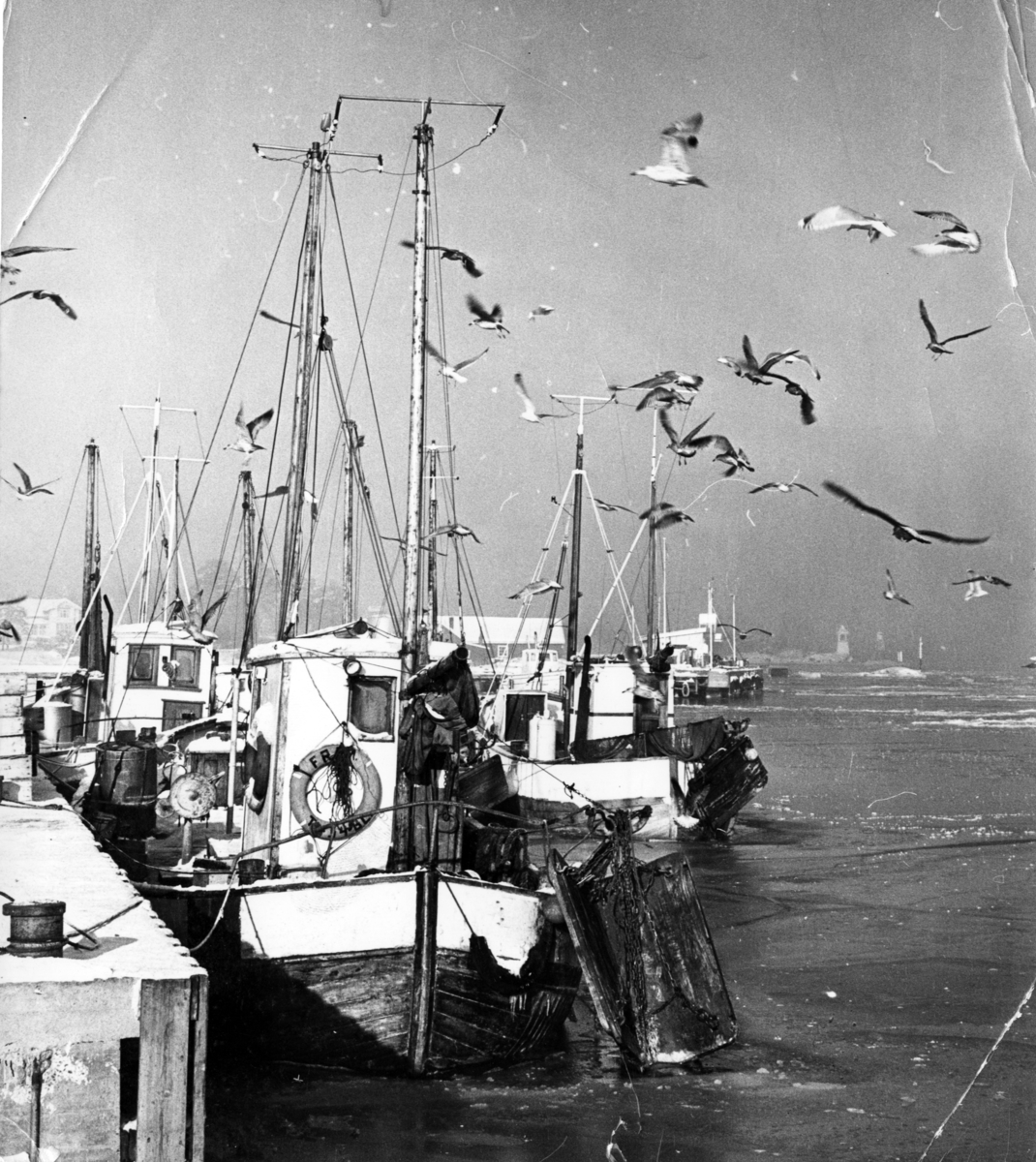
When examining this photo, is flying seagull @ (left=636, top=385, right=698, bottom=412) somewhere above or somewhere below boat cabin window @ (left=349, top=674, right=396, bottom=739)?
above

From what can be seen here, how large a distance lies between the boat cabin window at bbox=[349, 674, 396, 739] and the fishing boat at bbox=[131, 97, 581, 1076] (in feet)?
0.05

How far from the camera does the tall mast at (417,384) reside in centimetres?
1359

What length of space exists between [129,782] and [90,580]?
1232 centimetres

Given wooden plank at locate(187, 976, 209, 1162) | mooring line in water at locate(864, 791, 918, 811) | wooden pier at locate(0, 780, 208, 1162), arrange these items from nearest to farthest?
1. wooden pier at locate(0, 780, 208, 1162)
2. wooden plank at locate(187, 976, 209, 1162)
3. mooring line in water at locate(864, 791, 918, 811)

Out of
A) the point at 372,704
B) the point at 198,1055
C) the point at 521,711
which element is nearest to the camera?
the point at 198,1055

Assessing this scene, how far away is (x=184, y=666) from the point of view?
28.7 metres

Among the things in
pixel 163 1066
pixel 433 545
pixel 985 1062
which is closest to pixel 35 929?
pixel 163 1066

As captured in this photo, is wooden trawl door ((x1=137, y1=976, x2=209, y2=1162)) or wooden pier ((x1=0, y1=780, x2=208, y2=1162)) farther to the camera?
wooden trawl door ((x1=137, y1=976, x2=209, y2=1162))

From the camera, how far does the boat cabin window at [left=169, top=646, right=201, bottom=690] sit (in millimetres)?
28531

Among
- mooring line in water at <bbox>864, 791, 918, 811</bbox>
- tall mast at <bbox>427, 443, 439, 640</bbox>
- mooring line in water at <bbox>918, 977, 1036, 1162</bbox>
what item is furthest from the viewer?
tall mast at <bbox>427, 443, 439, 640</bbox>

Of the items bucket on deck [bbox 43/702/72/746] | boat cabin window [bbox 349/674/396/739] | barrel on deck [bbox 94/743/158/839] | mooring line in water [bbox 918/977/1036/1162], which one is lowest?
mooring line in water [bbox 918/977/1036/1162]

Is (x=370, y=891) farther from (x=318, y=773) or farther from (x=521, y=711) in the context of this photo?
(x=521, y=711)

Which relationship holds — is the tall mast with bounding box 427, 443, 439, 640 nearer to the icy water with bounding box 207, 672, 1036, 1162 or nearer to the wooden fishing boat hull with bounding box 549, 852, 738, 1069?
the icy water with bounding box 207, 672, 1036, 1162

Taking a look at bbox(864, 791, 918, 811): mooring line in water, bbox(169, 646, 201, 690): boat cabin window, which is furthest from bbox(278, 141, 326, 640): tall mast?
bbox(864, 791, 918, 811): mooring line in water
